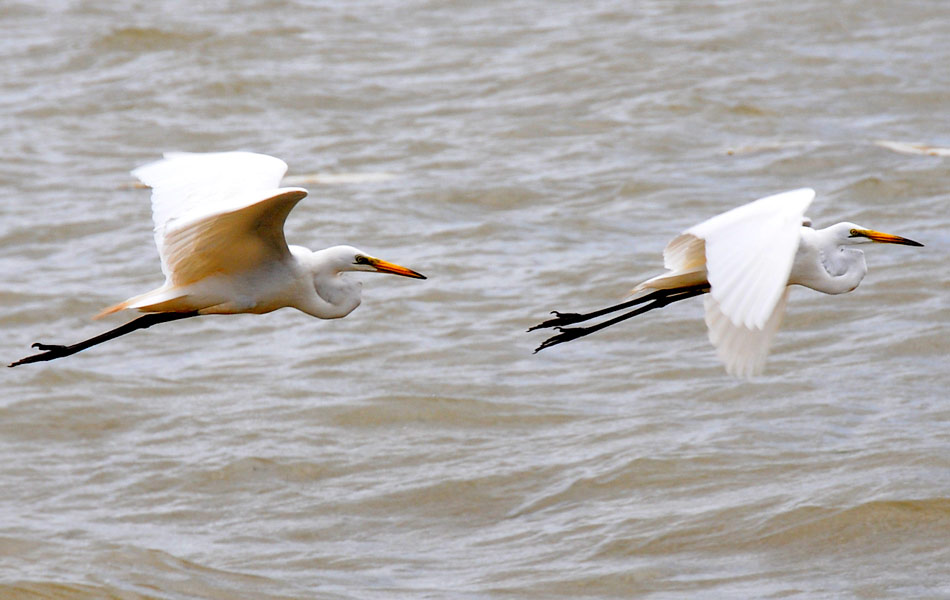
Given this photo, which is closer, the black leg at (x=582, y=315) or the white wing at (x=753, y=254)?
the white wing at (x=753, y=254)

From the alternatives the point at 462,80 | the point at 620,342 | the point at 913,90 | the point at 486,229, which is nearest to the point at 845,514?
the point at 620,342

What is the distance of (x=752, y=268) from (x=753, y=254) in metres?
0.09

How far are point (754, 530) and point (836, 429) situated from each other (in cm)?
138

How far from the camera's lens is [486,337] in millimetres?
12211

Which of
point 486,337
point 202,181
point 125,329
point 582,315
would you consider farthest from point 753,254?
point 486,337

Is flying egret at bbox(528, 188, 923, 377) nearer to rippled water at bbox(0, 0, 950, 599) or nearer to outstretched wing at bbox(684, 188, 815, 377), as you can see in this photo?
outstretched wing at bbox(684, 188, 815, 377)

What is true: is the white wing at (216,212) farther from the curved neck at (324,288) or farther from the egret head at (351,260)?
the egret head at (351,260)

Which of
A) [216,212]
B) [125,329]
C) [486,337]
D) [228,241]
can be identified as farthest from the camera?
[486,337]

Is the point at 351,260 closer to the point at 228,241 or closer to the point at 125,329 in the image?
Answer: the point at 228,241

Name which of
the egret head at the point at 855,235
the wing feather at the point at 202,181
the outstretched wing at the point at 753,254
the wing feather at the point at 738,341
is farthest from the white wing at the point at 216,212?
the egret head at the point at 855,235

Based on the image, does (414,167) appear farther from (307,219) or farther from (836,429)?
(836,429)

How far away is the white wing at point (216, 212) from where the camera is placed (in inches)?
238

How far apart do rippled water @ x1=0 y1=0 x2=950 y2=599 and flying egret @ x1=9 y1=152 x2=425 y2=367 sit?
246 cm

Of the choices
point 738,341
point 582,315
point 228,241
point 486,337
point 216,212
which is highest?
point 216,212
